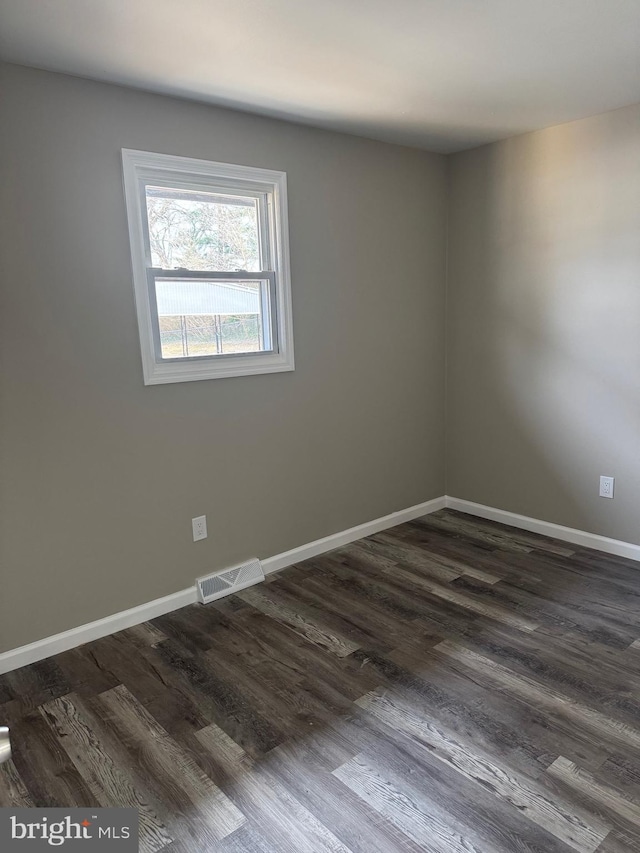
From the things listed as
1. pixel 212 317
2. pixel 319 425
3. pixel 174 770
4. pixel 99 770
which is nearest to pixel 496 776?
pixel 174 770

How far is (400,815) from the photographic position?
64.2 inches

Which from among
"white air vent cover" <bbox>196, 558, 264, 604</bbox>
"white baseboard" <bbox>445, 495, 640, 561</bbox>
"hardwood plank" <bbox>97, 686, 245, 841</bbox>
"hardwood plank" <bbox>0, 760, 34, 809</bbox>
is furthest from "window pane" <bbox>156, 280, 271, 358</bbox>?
"white baseboard" <bbox>445, 495, 640, 561</bbox>

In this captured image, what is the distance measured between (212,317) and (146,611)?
4.84 feet

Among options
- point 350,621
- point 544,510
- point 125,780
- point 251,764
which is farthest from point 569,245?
point 125,780

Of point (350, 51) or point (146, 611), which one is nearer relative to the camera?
point (350, 51)

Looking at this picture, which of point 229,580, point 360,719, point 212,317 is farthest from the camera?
point 229,580

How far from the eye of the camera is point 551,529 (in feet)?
11.8

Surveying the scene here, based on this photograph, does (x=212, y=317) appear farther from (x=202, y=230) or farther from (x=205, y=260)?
(x=202, y=230)

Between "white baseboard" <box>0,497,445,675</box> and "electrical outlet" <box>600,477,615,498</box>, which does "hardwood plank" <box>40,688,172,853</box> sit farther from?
"electrical outlet" <box>600,477,615,498</box>

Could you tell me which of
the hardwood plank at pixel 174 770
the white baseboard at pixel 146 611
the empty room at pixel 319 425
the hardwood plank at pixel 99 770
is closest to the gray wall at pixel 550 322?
the empty room at pixel 319 425

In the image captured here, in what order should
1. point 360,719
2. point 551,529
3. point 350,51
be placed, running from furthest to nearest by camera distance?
point 551,529, point 350,51, point 360,719

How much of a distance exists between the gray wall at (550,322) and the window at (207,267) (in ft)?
4.66

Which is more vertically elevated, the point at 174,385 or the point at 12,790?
the point at 174,385

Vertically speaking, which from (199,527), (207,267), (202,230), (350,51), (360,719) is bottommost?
(360,719)
